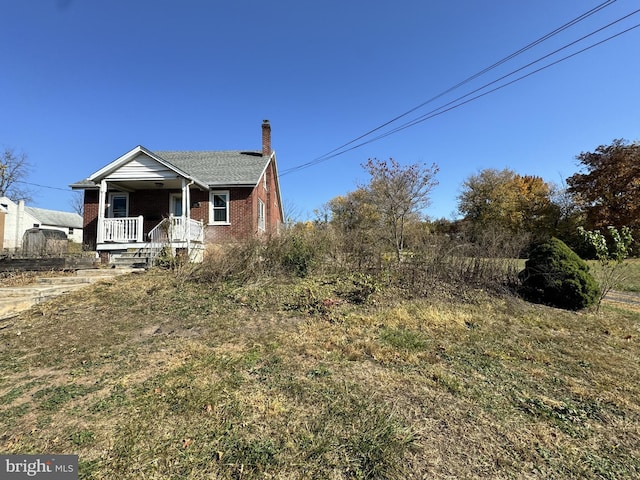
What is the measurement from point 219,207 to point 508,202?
28.3 m

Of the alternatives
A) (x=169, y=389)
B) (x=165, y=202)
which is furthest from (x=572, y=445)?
(x=165, y=202)

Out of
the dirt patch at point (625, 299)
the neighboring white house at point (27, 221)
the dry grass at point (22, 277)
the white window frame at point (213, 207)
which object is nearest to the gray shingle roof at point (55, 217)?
the neighboring white house at point (27, 221)

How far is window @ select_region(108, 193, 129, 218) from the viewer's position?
49.8 feet

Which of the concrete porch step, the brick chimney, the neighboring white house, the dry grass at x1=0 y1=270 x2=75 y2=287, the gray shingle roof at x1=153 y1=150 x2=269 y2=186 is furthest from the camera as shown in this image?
the neighboring white house

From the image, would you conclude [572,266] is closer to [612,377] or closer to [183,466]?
[612,377]

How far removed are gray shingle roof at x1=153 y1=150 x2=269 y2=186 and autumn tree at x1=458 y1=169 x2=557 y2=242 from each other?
2083cm

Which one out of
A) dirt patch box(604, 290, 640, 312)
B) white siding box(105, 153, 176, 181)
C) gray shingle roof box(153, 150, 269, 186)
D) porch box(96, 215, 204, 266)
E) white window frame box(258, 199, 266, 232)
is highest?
gray shingle roof box(153, 150, 269, 186)

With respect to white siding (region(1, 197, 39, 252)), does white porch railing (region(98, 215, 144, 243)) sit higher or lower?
lower

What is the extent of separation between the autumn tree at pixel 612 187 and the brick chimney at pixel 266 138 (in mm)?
25614

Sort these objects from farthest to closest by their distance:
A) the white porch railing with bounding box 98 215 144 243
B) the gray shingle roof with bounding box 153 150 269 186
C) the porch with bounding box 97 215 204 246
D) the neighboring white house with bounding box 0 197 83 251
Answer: the neighboring white house with bounding box 0 197 83 251, the gray shingle roof with bounding box 153 150 269 186, the white porch railing with bounding box 98 215 144 243, the porch with bounding box 97 215 204 246

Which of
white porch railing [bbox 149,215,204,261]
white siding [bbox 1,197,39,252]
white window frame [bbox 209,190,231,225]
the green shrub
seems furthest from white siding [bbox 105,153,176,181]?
white siding [bbox 1,197,39,252]

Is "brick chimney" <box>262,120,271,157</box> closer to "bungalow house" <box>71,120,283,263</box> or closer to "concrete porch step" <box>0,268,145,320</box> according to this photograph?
"bungalow house" <box>71,120,283,263</box>

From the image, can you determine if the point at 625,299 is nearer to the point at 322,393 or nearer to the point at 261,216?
the point at 322,393

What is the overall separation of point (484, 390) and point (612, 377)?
6.26ft
